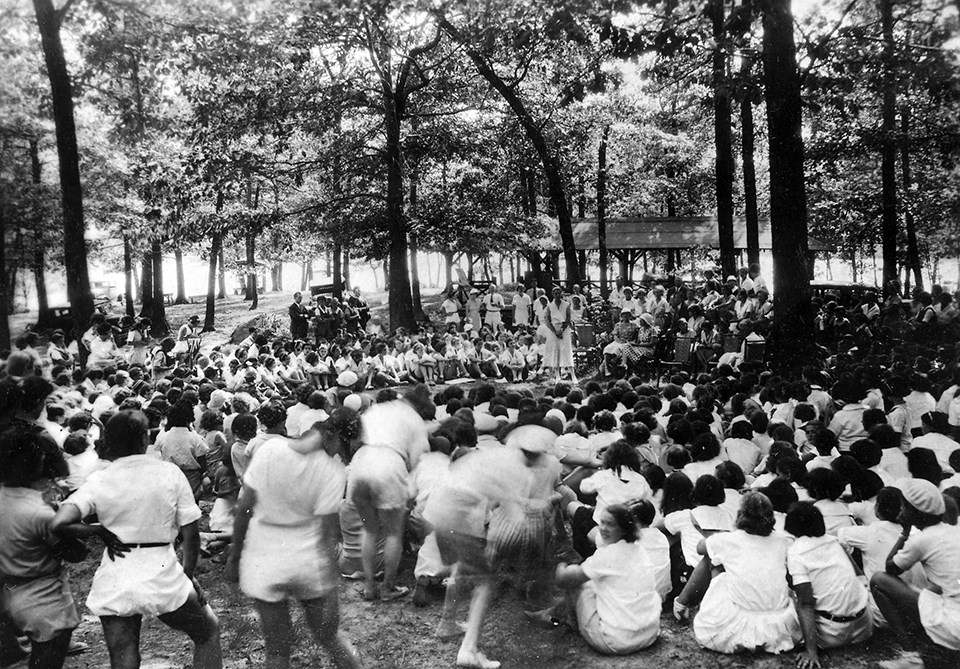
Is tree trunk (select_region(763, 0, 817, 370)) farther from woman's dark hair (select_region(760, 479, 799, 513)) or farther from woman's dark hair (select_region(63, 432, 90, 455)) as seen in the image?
woman's dark hair (select_region(63, 432, 90, 455))

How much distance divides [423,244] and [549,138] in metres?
5.13

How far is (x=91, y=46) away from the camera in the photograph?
13.8 m

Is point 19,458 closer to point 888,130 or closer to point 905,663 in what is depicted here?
point 905,663

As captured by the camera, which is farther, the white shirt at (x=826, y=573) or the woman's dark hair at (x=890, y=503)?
the woman's dark hair at (x=890, y=503)

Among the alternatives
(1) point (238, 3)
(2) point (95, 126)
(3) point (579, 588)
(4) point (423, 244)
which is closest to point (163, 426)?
(3) point (579, 588)

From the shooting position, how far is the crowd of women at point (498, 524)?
398 cm

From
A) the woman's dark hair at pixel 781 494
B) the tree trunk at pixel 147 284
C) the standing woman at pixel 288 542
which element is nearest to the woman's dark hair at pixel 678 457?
the woman's dark hair at pixel 781 494

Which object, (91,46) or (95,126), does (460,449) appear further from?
(95,126)

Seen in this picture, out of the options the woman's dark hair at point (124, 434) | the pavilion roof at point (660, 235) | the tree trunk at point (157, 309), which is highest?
the pavilion roof at point (660, 235)

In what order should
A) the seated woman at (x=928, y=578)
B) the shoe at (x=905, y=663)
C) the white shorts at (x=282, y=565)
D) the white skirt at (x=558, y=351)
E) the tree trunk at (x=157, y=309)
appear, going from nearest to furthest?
the white shorts at (x=282, y=565) → the seated woman at (x=928, y=578) → the shoe at (x=905, y=663) → the white skirt at (x=558, y=351) → the tree trunk at (x=157, y=309)

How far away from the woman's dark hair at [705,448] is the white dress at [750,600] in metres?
1.55

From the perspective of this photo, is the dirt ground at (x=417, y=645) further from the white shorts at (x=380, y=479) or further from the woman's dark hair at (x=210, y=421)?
the woman's dark hair at (x=210, y=421)

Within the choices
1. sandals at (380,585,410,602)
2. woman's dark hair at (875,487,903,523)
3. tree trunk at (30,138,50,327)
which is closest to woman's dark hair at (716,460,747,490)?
woman's dark hair at (875,487,903,523)

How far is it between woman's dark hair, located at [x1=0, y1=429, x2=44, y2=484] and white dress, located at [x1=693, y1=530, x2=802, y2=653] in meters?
4.00
